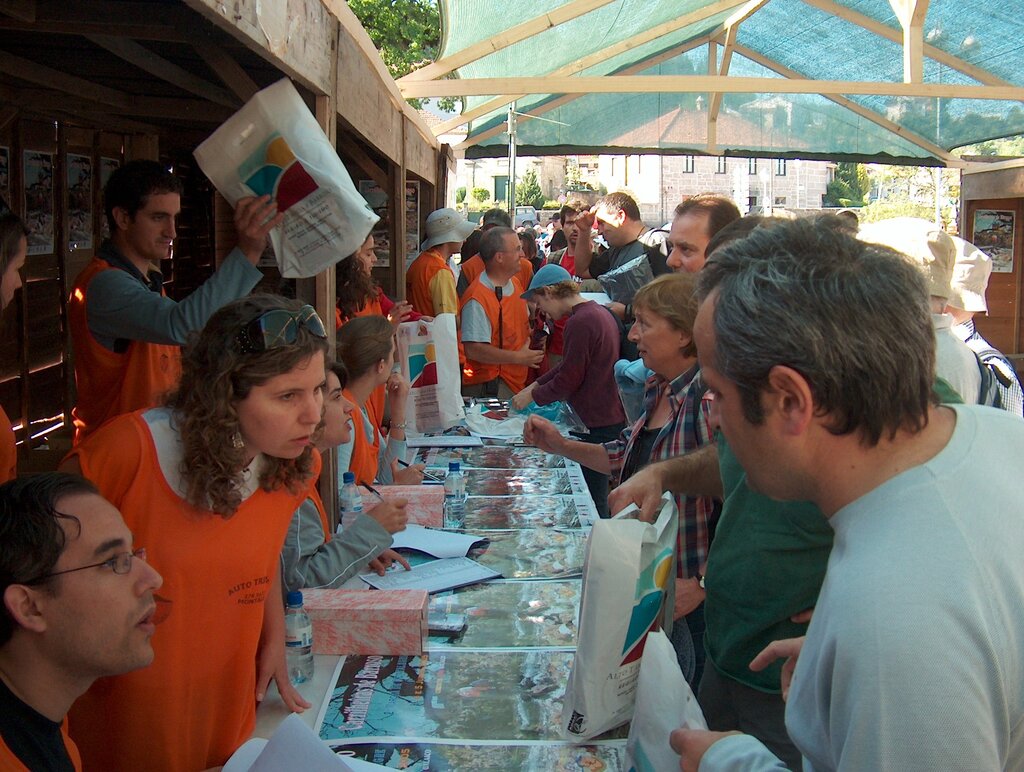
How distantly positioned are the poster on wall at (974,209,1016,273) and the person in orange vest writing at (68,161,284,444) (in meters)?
11.4

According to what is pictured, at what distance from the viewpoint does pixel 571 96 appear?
11.2 meters

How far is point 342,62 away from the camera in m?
3.18

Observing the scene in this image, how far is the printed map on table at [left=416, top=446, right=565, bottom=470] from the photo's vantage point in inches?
171

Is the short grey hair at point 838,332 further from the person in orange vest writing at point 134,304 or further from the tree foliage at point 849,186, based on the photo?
the tree foliage at point 849,186

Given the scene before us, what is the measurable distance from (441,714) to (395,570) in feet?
2.93

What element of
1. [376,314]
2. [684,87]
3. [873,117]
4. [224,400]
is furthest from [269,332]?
[873,117]

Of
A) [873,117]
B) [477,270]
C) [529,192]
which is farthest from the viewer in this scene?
[529,192]

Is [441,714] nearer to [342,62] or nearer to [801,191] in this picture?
[342,62]

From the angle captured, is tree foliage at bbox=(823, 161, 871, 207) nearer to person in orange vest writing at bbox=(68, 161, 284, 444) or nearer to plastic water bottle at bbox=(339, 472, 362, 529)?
plastic water bottle at bbox=(339, 472, 362, 529)

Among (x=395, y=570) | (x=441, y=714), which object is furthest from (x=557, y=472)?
(x=441, y=714)

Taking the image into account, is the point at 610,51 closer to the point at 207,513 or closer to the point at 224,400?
the point at 224,400

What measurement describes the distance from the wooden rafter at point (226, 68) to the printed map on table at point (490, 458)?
→ 2024mm

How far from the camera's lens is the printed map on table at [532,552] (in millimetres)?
2887

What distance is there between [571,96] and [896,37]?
355cm
